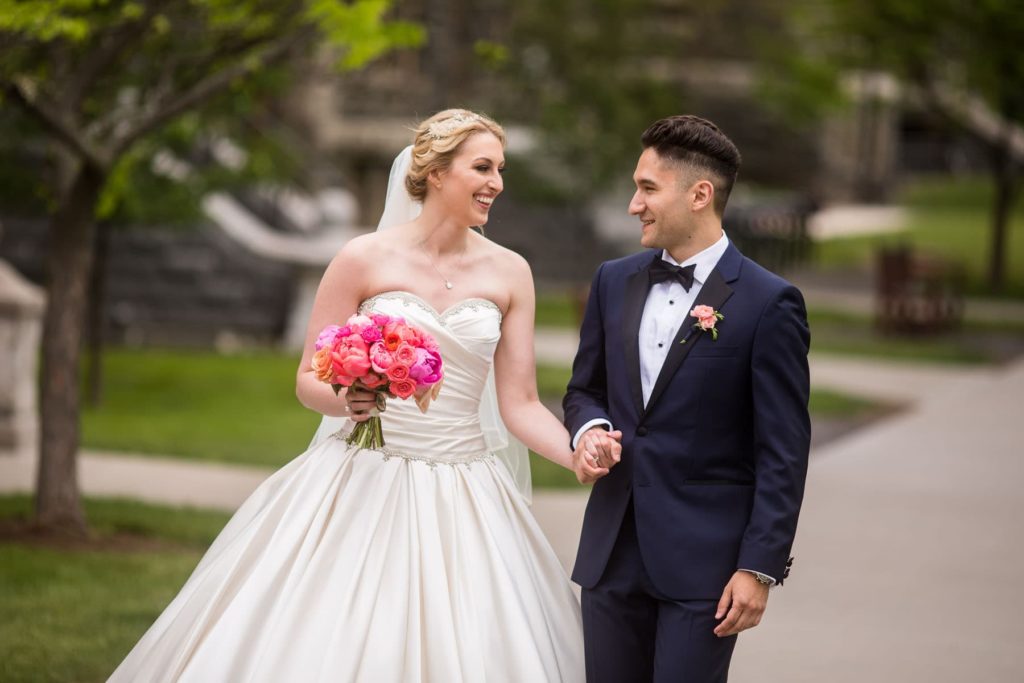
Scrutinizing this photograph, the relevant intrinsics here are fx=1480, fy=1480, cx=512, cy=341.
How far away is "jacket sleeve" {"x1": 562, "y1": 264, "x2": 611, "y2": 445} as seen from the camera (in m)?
4.40

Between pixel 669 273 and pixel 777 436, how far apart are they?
0.59 m

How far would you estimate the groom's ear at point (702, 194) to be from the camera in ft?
13.5

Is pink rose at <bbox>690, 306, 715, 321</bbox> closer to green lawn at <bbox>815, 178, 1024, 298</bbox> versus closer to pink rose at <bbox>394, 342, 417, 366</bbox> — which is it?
pink rose at <bbox>394, 342, 417, 366</bbox>

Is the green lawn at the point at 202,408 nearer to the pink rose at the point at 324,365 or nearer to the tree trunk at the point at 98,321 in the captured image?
the tree trunk at the point at 98,321

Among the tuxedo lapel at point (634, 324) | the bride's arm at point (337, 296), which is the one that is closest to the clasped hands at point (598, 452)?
the tuxedo lapel at point (634, 324)

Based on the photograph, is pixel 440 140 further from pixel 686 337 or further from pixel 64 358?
pixel 64 358

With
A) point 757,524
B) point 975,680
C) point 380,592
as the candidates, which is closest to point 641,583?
point 757,524

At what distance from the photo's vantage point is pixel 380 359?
13.9 ft

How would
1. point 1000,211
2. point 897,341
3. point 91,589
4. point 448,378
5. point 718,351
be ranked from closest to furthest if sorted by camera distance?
point 718,351, point 448,378, point 91,589, point 897,341, point 1000,211

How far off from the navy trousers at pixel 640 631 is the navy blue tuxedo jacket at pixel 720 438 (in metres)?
0.05

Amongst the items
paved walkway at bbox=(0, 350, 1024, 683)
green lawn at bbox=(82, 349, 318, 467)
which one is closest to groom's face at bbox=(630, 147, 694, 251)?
paved walkway at bbox=(0, 350, 1024, 683)

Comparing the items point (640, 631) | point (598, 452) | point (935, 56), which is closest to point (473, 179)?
point (598, 452)

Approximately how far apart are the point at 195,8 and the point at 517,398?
5074 mm

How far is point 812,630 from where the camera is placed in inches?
294
